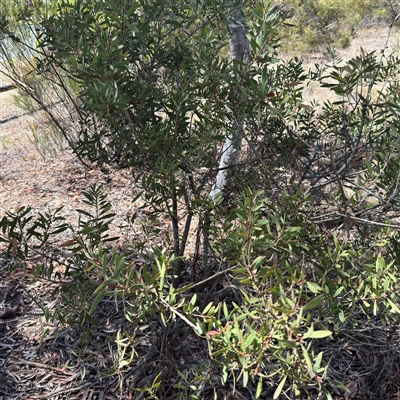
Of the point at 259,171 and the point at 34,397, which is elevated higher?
the point at 259,171

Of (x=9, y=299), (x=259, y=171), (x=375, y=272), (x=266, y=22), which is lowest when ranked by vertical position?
(x=9, y=299)

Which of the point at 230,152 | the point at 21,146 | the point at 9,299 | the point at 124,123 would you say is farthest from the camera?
the point at 21,146

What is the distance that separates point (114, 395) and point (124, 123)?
1.23 metres

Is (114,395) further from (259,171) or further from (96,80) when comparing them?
(96,80)

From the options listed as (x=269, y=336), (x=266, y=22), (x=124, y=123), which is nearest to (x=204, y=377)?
(x=269, y=336)

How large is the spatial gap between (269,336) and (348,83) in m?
0.85

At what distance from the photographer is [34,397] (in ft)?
6.68

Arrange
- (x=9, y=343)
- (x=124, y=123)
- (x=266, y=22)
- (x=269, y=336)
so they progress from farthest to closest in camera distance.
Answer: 1. (x=9, y=343)
2. (x=124, y=123)
3. (x=266, y=22)
4. (x=269, y=336)

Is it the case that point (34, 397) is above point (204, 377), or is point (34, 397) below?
below

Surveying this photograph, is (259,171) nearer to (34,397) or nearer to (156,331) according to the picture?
(156,331)

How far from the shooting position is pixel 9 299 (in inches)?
101

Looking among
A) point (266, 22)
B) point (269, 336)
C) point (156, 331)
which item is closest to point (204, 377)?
point (156, 331)

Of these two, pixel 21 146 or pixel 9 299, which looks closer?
pixel 9 299

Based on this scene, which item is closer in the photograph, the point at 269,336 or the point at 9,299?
the point at 269,336
